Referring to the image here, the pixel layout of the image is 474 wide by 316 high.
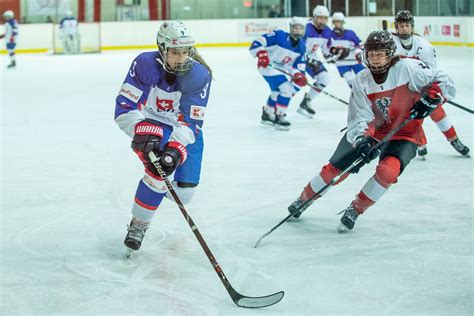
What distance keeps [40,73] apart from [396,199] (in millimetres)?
9286

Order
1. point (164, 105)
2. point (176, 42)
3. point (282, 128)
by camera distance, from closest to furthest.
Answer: point (176, 42) → point (164, 105) → point (282, 128)

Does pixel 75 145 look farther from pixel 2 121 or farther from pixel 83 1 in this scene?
pixel 83 1

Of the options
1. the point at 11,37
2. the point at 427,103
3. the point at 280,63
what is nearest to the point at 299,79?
the point at 280,63

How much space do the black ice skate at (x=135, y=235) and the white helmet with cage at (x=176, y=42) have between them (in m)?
0.63

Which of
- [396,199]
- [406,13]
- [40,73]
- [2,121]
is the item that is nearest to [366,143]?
[396,199]

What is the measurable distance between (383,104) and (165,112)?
3.25ft

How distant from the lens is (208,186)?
451cm

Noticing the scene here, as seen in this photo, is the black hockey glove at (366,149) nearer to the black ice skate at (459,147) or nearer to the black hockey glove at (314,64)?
the black ice skate at (459,147)

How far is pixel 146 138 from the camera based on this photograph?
115 inches

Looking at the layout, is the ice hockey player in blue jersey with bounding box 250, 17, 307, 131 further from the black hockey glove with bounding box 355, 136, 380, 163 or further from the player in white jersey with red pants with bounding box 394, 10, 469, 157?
the black hockey glove with bounding box 355, 136, 380, 163

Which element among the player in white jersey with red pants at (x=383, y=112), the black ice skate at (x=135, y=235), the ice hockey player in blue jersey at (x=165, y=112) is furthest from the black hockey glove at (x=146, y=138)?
the player in white jersey with red pants at (x=383, y=112)

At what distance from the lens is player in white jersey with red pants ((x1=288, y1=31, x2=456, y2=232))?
3.32 metres

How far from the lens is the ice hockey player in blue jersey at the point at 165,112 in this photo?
2914 millimetres

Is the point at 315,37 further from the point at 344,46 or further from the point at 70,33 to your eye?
the point at 70,33
